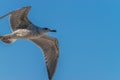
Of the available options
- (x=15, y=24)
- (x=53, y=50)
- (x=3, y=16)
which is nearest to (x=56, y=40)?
(x=53, y=50)

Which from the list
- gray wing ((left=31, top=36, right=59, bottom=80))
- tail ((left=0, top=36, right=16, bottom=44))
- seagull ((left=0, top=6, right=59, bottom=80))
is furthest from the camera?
gray wing ((left=31, top=36, right=59, bottom=80))

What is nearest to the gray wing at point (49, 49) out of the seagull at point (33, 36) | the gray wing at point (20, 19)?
the seagull at point (33, 36)

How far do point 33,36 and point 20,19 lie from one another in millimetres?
1142

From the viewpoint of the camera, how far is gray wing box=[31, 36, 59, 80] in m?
21.5

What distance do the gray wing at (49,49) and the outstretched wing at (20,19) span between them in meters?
1.41

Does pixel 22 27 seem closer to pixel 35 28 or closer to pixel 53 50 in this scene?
pixel 35 28

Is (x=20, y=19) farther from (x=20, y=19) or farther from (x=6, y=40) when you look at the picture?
(x=6, y=40)

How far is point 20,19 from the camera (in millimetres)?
20375

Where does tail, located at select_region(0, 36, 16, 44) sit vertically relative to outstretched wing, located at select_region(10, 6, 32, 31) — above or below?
below

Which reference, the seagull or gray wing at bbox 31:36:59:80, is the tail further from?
gray wing at bbox 31:36:59:80

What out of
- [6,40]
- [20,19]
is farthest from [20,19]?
[6,40]

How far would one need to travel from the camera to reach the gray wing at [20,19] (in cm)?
1989

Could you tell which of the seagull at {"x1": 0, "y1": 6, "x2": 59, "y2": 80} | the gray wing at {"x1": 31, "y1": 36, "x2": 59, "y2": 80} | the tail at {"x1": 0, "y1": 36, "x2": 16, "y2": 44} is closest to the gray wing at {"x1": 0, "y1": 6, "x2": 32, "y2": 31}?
the seagull at {"x1": 0, "y1": 6, "x2": 59, "y2": 80}

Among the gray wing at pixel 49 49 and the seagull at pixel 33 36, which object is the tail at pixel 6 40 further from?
the gray wing at pixel 49 49
